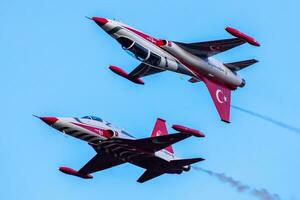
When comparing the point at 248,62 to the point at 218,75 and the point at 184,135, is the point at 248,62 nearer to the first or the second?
the point at 218,75

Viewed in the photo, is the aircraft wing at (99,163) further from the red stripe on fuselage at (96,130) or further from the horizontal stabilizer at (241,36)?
the horizontal stabilizer at (241,36)

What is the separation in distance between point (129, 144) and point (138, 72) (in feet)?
30.1

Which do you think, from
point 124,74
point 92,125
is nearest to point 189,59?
point 124,74

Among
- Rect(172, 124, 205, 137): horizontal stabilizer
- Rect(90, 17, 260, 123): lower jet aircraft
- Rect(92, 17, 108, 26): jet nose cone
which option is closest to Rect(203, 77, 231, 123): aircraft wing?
Rect(90, 17, 260, 123): lower jet aircraft

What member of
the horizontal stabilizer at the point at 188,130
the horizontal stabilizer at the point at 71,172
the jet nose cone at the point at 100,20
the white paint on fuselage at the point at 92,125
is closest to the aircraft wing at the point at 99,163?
the horizontal stabilizer at the point at 71,172

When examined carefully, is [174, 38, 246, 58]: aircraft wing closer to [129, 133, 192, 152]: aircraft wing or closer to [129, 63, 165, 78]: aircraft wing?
[129, 63, 165, 78]: aircraft wing

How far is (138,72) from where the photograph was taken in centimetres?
9431

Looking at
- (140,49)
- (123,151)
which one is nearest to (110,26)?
(140,49)

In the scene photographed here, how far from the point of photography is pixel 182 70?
8944 centimetres

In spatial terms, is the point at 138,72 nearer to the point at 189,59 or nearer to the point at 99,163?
the point at 189,59

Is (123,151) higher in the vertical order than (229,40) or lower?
lower

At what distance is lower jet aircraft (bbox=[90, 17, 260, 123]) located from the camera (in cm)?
8650

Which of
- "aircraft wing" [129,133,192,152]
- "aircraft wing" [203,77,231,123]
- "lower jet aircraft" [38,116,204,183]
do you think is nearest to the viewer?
"lower jet aircraft" [38,116,204,183]

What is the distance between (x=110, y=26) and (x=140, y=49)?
9.38ft
